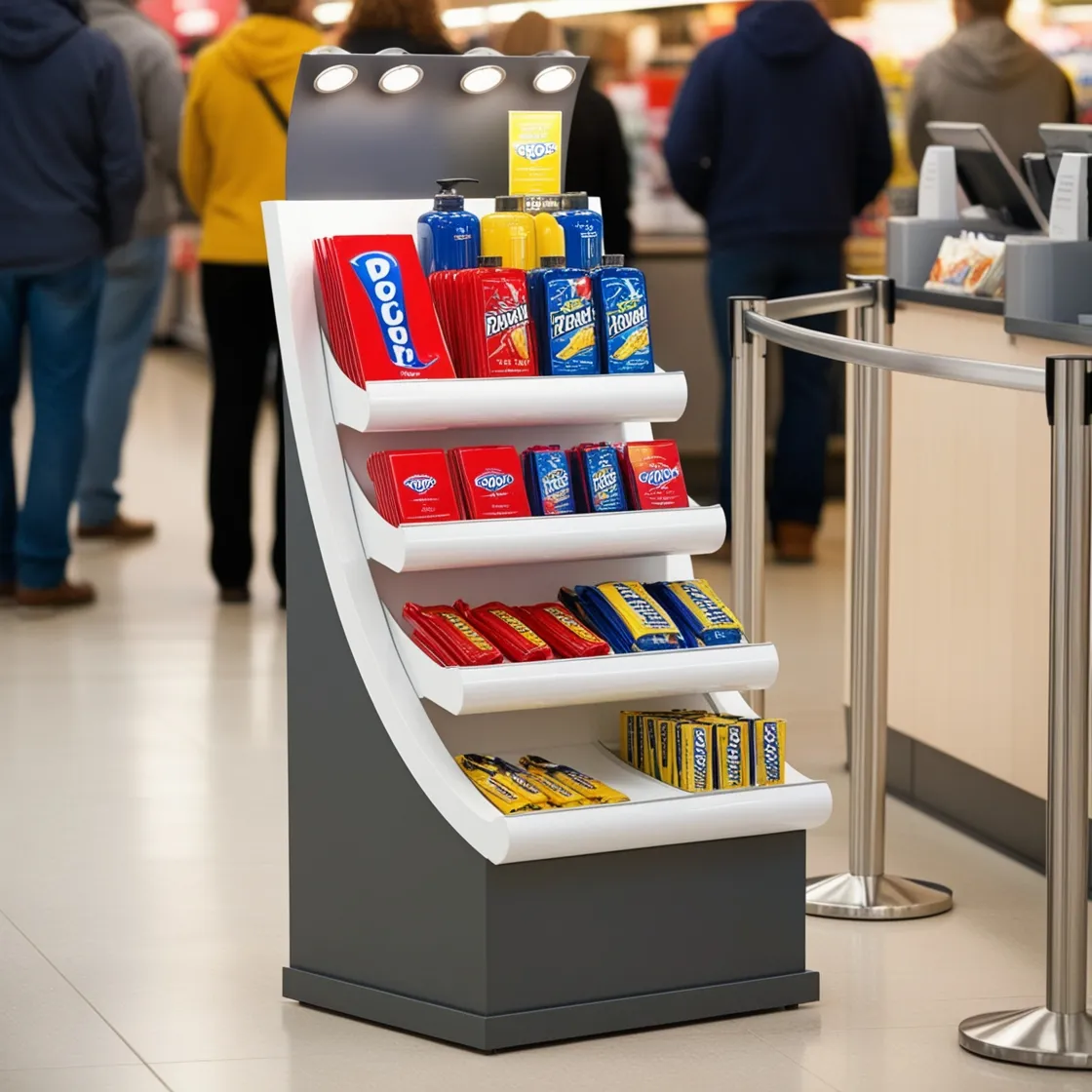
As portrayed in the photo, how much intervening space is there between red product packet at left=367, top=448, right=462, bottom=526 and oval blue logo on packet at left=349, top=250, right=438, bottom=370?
0.44 ft

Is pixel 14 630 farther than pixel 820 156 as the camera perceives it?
No

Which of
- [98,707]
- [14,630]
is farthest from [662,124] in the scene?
[98,707]

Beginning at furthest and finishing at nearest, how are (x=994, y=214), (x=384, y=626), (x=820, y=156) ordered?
1. (x=820, y=156)
2. (x=994, y=214)
3. (x=384, y=626)

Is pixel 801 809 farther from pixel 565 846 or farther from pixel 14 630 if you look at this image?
pixel 14 630

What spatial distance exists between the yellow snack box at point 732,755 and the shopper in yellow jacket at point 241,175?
3146 mm

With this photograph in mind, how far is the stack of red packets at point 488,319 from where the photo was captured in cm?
308

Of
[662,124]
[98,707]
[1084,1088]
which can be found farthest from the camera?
[662,124]

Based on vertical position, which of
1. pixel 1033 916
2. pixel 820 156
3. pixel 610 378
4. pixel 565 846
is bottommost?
pixel 1033 916

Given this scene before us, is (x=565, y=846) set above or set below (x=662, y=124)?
below

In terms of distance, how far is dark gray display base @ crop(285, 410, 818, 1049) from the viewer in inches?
119

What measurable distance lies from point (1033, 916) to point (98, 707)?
2499 mm

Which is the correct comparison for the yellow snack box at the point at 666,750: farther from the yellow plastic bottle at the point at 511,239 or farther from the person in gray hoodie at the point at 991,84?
the person in gray hoodie at the point at 991,84

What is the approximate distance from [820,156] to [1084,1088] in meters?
4.46

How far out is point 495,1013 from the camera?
Answer: 3031mm
